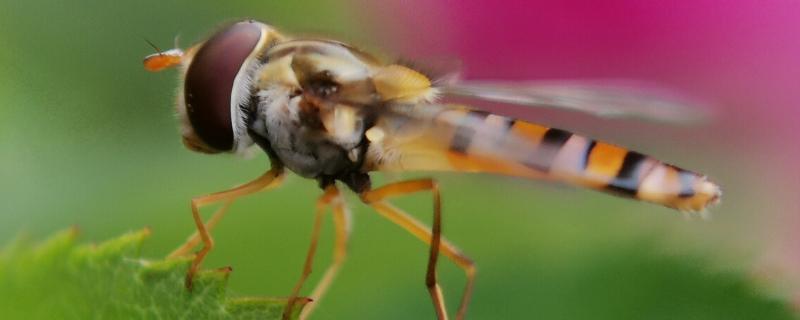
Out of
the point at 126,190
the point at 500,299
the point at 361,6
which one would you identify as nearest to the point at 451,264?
the point at 500,299

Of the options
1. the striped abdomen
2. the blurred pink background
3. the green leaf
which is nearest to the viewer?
the green leaf

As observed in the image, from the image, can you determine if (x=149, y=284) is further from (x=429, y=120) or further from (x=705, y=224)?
(x=705, y=224)

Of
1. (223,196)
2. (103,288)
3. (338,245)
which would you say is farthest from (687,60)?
(103,288)

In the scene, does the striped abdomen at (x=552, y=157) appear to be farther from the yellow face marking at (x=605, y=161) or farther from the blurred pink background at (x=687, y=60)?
the blurred pink background at (x=687, y=60)

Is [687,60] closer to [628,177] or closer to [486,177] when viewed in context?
[486,177]

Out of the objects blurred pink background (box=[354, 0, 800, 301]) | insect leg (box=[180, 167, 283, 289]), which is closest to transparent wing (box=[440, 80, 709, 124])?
insect leg (box=[180, 167, 283, 289])

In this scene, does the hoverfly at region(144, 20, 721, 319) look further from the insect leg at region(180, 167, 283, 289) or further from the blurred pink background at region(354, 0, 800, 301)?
the blurred pink background at region(354, 0, 800, 301)
